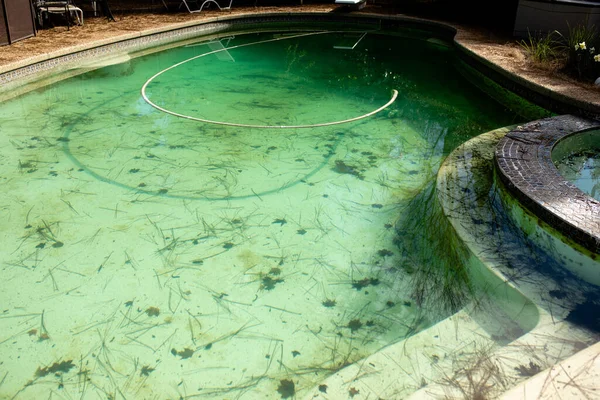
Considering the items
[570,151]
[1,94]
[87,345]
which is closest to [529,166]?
[570,151]

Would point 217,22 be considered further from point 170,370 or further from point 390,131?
point 170,370

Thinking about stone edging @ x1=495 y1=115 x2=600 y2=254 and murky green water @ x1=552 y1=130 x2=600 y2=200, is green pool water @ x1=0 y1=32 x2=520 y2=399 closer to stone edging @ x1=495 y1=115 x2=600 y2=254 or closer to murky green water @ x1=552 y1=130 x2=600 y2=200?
stone edging @ x1=495 y1=115 x2=600 y2=254

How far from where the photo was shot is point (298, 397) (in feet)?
7.95

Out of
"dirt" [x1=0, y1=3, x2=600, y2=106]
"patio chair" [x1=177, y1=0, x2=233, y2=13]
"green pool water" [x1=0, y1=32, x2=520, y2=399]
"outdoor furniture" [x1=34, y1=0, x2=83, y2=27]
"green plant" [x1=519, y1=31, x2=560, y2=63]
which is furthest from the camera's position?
"patio chair" [x1=177, y1=0, x2=233, y2=13]

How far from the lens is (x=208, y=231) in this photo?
375 centimetres

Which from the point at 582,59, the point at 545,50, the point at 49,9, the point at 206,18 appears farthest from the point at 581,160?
the point at 49,9

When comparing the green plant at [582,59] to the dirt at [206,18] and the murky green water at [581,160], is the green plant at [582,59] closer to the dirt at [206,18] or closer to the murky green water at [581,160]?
the dirt at [206,18]

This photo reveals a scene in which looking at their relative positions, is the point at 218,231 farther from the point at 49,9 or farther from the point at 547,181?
the point at 49,9

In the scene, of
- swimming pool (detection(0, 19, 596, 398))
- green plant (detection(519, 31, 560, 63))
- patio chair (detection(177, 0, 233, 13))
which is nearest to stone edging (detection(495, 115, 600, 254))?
swimming pool (detection(0, 19, 596, 398))

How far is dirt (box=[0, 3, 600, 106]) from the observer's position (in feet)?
19.6

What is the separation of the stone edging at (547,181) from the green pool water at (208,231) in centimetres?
72

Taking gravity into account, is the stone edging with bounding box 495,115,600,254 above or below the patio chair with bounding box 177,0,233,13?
below

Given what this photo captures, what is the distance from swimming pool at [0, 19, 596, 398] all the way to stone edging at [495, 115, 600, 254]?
1.94ft

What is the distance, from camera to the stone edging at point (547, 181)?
309 centimetres
